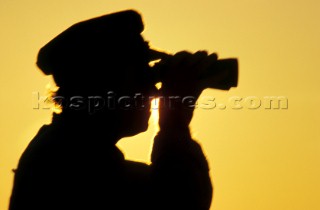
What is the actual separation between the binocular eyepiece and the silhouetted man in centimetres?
2

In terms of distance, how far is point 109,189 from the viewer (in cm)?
156

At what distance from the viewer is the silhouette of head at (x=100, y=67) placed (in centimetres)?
168

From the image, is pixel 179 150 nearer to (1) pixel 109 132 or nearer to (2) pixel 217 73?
(1) pixel 109 132

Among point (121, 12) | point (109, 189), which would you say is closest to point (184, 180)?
point (109, 189)

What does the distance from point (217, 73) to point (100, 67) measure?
595mm

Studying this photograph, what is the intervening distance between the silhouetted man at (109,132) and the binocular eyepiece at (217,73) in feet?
0.08

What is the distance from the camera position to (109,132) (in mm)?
1681

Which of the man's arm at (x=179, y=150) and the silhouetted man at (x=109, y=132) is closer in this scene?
the silhouetted man at (x=109, y=132)

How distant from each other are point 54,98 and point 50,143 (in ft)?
0.85

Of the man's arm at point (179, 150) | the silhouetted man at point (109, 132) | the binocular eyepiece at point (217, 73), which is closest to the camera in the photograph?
the silhouetted man at point (109, 132)

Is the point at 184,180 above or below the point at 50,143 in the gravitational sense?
below

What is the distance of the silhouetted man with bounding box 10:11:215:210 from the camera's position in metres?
1.53

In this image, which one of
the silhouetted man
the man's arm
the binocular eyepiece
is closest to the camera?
the silhouetted man

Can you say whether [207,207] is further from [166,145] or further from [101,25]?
[101,25]
